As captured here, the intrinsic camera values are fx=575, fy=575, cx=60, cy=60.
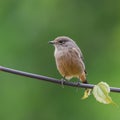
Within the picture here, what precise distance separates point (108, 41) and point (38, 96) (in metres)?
1.66

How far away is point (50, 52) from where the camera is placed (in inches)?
376

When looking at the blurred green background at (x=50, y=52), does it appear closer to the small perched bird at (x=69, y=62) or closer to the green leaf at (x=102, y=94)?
the small perched bird at (x=69, y=62)

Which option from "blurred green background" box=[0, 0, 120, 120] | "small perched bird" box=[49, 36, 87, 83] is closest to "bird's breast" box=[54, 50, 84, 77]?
"small perched bird" box=[49, 36, 87, 83]

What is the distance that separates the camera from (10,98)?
30.9ft

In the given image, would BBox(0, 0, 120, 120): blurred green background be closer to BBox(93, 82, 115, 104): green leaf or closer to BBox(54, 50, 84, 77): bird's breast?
BBox(54, 50, 84, 77): bird's breast

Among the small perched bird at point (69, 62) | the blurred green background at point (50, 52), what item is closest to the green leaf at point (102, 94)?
the small perched bird at point (69, 62)

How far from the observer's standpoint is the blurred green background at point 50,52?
9219 millimetres

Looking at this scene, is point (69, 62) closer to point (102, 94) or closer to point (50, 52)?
point (102, 94)

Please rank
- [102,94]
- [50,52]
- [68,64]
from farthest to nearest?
1. [50,52]
2. [68,64]
3. [102,94]

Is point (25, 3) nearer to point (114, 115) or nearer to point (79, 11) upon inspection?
point (79, 11)

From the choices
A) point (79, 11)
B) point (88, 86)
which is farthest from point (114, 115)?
point (88, 86)

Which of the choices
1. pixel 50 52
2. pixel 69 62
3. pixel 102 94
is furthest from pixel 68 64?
pixel 50 52

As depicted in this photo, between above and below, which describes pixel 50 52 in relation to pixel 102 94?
below

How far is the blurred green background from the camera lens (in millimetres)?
9219
